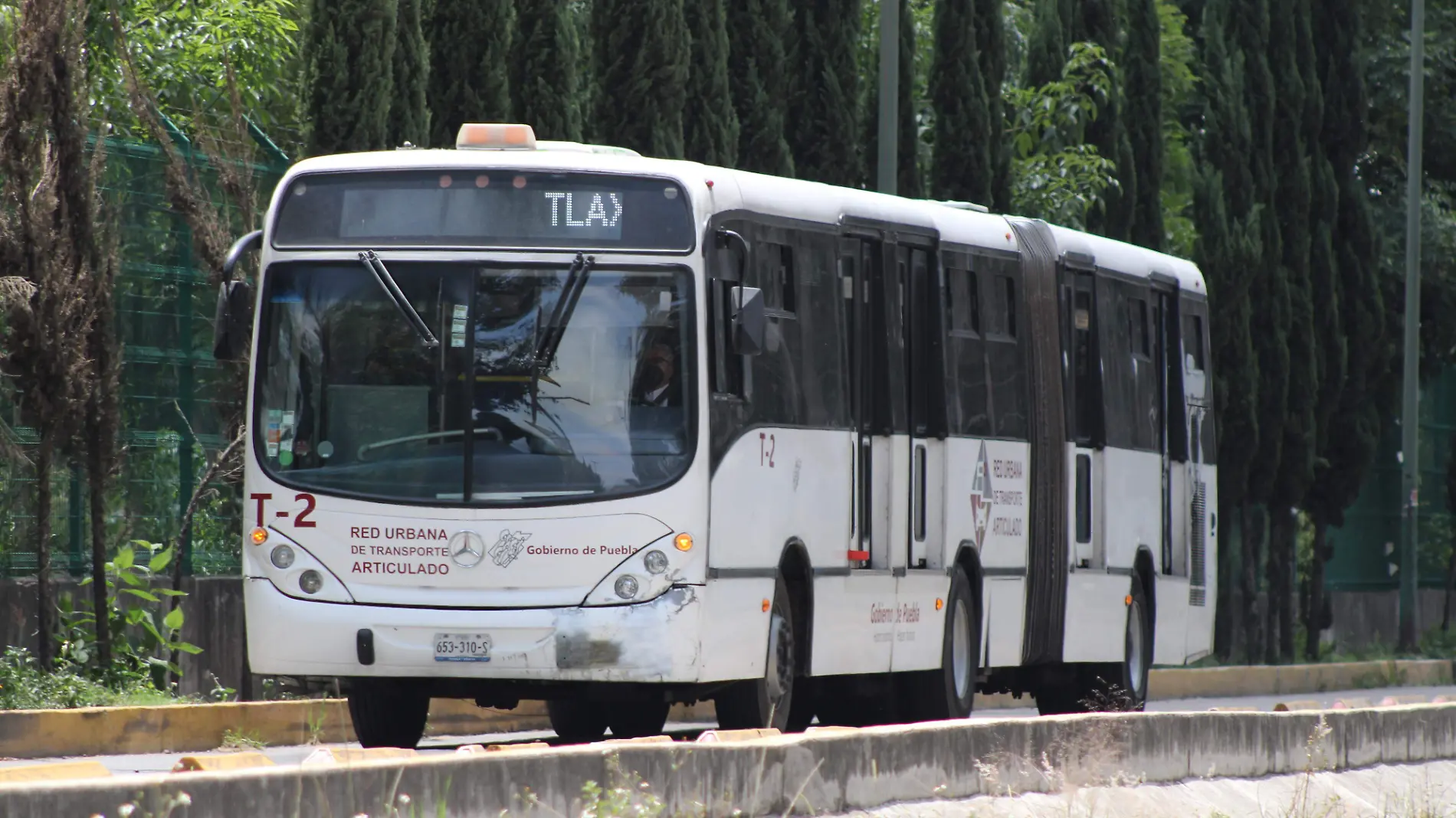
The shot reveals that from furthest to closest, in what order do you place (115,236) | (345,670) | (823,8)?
1. (823,8)
2. (115,236)
3. (345,670)

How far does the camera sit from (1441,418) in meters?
42.7

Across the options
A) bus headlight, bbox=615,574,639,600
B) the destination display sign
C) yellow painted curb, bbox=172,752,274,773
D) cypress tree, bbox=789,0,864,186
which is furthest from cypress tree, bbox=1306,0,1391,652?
yellow painted curb, bbox=172,752,274,773

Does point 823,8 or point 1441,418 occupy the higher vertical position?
point 823,8

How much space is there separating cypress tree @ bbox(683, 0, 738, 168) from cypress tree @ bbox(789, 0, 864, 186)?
6.63 ft

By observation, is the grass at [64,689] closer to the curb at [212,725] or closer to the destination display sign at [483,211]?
the curb at [212,725]

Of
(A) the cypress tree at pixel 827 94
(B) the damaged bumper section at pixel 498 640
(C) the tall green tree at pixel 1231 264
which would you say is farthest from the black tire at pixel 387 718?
(C) the tall green tree at pixel 1231 264

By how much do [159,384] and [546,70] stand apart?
4.73 m

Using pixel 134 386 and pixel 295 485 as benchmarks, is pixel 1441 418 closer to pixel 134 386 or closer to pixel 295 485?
pixel 134 386

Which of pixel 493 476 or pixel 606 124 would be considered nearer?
pixel 493 476

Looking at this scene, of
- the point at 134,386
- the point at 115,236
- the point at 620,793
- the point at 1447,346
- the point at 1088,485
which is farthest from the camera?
the point at 1447,346

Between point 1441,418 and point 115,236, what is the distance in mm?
29673

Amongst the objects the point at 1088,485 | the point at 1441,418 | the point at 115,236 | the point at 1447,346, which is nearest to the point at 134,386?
the point at 115,236

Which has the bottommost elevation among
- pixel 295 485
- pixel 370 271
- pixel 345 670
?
pixel 345 670

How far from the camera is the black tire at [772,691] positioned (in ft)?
47.0
